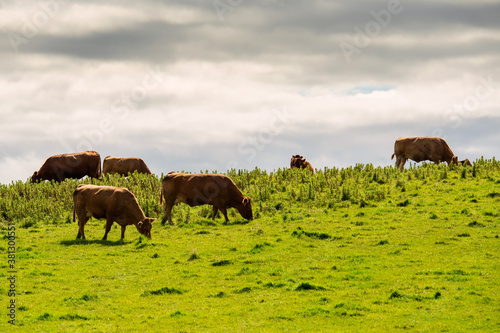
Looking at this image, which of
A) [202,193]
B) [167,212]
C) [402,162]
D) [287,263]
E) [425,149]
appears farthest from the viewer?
[402,162]

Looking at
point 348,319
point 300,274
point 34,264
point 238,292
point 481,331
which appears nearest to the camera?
point 481,331

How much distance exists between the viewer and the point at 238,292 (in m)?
18.7

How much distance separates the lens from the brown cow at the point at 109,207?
86.1ft

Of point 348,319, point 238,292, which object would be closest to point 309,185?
point 238,292

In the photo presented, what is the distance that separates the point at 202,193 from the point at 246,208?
7.24ft

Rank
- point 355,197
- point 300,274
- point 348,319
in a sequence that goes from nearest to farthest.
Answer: point 348,319 → point 300,274 → point 355,197

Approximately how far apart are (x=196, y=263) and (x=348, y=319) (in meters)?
7.70

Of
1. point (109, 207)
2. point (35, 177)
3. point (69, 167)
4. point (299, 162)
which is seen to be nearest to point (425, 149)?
point (299, 162)

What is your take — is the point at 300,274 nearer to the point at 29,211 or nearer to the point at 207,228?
the point at 207,228

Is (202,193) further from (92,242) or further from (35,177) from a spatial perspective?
(35,177)

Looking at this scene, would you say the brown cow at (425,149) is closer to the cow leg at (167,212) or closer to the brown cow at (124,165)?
the brown cow at (124,165)

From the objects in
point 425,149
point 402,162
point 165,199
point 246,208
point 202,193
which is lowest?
point 246,208

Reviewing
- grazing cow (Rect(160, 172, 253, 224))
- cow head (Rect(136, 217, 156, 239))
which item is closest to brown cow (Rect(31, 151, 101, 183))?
grazing cow (Rect(160, 172, 253, 224))

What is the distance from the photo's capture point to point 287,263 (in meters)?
22.1
